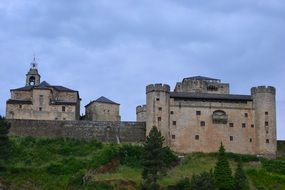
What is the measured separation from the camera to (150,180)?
59.7 m

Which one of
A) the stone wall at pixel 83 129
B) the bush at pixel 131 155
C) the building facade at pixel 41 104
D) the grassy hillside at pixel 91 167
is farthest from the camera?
the building facade at pixel 41 104

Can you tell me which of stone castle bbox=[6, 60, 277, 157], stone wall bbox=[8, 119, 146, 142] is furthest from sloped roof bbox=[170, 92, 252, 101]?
stone wall bbox=[8, 119, 146, 142]

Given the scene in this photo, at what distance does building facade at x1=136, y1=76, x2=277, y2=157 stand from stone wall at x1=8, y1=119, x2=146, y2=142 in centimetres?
261

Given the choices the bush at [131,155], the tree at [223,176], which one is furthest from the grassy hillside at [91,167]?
the tree at [223,176]

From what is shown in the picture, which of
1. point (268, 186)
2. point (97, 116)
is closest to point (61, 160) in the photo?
point (97, 116)

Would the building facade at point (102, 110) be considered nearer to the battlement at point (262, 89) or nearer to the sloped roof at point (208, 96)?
the sloped roof at point (208, 96)

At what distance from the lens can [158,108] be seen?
71.9m

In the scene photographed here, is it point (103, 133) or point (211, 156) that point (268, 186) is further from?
point (103, 133)

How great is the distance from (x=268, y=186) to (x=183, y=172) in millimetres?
8283

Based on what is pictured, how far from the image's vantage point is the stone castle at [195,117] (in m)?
72.1

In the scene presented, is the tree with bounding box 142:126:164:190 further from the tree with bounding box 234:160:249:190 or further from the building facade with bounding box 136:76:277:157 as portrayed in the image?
the building facade with bounding box 136:76:277:157

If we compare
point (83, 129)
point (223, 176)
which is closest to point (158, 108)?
point (83, 129)

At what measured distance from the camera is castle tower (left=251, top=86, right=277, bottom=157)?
72.6m

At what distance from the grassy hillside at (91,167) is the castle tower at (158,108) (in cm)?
375
